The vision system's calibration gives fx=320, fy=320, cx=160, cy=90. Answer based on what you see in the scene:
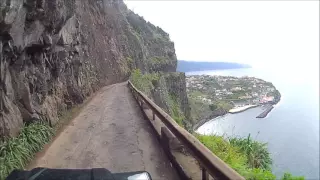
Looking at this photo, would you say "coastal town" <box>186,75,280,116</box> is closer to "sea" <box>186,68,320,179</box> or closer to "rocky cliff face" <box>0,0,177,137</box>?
"sea" <box>186,68,320,179</box>

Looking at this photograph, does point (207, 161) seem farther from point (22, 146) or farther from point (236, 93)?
point (236, 93)

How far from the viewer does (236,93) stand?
108938 mm

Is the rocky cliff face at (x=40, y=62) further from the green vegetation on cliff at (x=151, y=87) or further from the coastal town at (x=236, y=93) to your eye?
the coastal town at (x=236, y=93)

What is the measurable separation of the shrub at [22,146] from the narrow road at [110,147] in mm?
276

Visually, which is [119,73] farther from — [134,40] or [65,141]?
[65,141]

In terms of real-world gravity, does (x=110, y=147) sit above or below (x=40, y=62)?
below

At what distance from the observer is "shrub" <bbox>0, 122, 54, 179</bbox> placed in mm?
6250

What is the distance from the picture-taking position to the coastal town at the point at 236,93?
9574 cm

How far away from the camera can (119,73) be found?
33.6m

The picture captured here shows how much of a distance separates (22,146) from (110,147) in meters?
2.05

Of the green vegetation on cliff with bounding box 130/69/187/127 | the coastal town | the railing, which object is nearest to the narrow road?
the railing

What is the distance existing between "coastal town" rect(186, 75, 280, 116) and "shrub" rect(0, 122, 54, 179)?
79.6 m

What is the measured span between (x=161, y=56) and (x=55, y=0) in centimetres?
4973

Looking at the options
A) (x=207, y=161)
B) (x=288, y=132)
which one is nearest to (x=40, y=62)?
(x=207, y=161)
